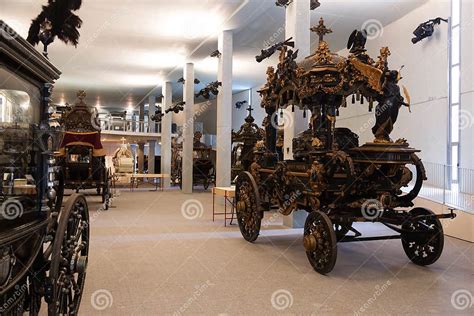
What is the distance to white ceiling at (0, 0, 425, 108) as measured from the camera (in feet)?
39.1

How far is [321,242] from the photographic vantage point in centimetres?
473

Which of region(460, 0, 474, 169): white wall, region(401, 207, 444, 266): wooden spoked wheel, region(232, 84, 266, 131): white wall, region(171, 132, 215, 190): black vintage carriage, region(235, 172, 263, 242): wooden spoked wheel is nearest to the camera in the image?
region(401, 207, 444, 266): wooden spoked wheel

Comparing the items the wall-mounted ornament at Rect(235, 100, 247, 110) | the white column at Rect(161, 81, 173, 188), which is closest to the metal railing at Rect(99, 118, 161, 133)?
the white column at Rect(161, 81, 173, 188)

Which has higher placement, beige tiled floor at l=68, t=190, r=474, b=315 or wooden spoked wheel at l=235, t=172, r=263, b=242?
wooden spoked wheel at l=235, t=172, r=263, b=242

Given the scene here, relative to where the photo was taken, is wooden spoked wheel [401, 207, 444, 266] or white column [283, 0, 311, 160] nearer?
wooden spoked wheel [401, 207, 444, 266]

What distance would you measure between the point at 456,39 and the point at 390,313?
9.26 m

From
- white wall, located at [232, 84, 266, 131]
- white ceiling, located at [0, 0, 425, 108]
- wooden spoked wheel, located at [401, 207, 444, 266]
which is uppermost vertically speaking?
white ceiling, located at [0, 0, 425, 108]

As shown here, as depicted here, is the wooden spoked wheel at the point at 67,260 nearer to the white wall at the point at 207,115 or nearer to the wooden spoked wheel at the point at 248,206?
the wooden spoked wheel at the point at 248,206

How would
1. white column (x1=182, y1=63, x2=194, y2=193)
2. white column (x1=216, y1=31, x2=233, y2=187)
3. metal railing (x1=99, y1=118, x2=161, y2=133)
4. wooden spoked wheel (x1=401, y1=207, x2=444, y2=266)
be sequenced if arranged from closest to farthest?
wooden spoked wheel (x1=401, y1=207, x2=444, y2=266), white column (x1=216, y1=31, x2=233, y2=187), white column (x1=182, y1=63, x2=194, y2=193), metal railing (x1=99, y1=118, x2=161, y2=133)

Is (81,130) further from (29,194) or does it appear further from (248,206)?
(29,194)

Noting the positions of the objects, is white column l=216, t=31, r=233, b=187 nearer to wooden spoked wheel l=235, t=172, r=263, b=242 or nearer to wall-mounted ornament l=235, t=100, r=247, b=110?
wooden spoked wheel l=235, t=172, r=263, b=242

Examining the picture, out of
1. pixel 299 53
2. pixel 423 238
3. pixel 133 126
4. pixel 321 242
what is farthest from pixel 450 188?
pixel 133 126

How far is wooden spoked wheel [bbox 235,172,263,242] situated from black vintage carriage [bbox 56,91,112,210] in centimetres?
551

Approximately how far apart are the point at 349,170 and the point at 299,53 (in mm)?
4402
